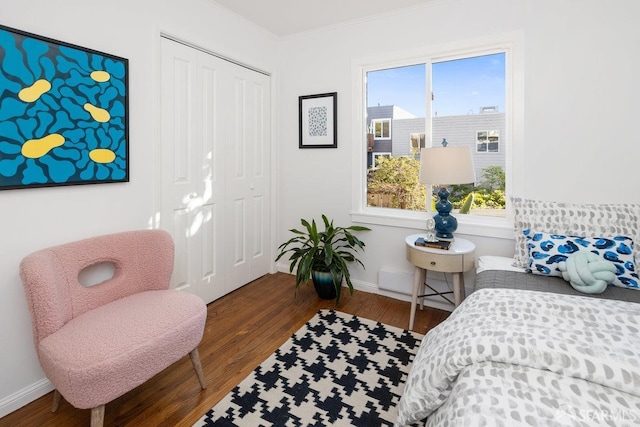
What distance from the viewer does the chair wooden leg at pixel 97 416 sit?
1.38 m

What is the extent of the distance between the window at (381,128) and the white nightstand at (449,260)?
1.09m

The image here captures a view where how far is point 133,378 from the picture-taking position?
147 cm

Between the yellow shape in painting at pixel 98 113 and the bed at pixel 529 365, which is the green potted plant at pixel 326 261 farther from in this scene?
the yellow shape in painting at pixel 98 113

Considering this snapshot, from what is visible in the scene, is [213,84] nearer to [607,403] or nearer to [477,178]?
[477,178]

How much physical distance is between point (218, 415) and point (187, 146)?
1893mm

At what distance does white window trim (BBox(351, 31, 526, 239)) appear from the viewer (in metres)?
2.48

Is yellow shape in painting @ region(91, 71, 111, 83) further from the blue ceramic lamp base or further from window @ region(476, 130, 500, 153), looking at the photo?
window @ region(476, 130, 500, 153)

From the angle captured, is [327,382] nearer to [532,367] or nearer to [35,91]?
[532,367]

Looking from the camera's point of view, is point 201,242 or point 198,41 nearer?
point 198,41

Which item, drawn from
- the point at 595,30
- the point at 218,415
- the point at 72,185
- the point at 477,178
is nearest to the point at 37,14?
the point at 72,185

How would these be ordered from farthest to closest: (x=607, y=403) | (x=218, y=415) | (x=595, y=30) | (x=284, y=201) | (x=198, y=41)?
(x=284, y=201) < (x=198, y=41) < (x=595, y=30) < (x=218, y=415) < (x=607, y=403)

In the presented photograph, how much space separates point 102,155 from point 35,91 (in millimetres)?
437

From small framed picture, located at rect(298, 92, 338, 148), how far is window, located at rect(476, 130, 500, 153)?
4.15ft

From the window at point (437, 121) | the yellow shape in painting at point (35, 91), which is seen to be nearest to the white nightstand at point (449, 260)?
the window at point (437, 121)
